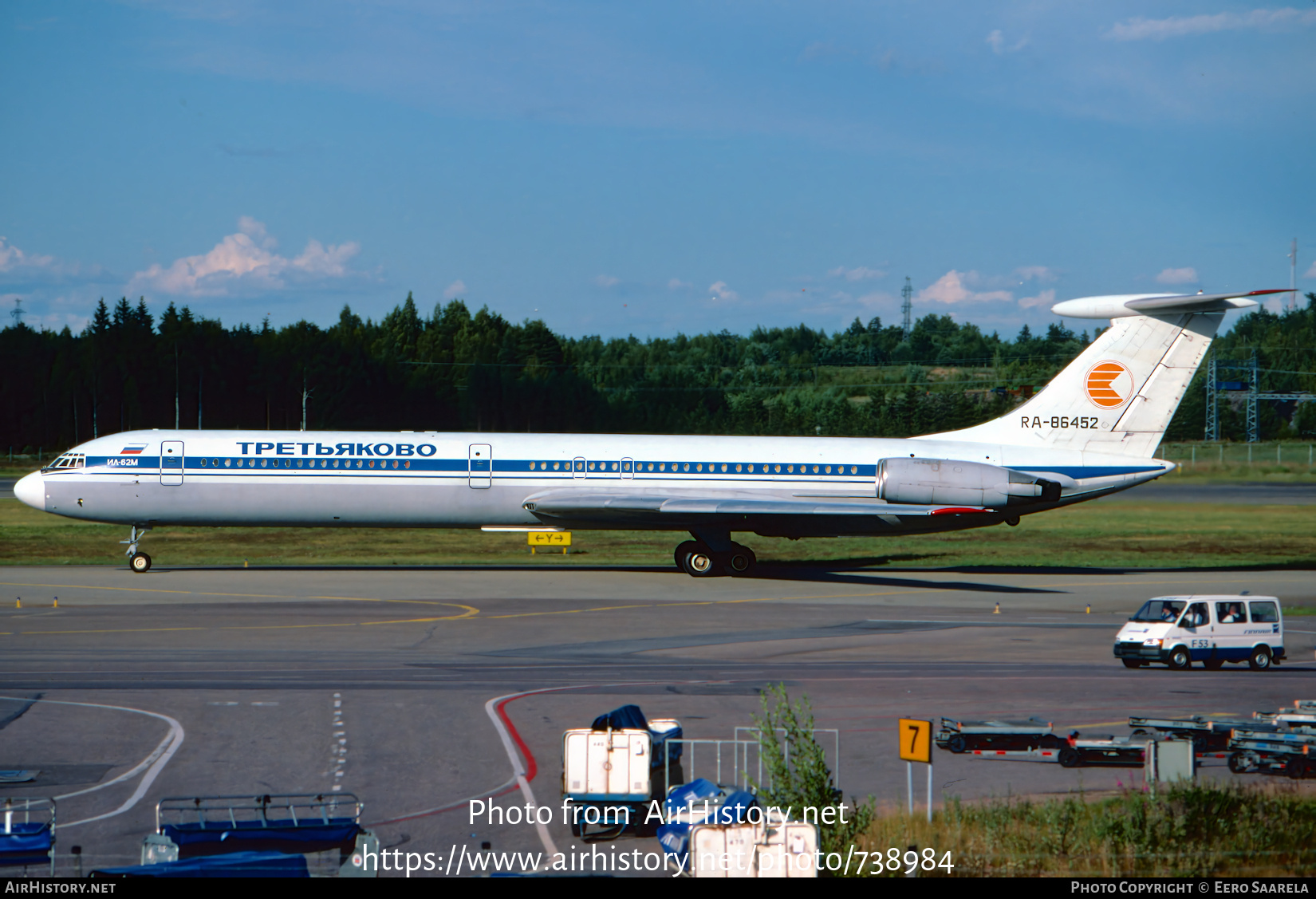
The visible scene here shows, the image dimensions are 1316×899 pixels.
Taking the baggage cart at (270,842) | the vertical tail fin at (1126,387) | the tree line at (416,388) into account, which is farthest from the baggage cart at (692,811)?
the tree line at (416,388)

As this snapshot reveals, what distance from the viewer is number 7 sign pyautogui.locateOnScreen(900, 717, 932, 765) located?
12023 millimetres

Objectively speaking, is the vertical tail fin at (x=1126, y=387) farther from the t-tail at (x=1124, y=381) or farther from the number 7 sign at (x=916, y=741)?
the number 7 sign at (x=916, y=741)

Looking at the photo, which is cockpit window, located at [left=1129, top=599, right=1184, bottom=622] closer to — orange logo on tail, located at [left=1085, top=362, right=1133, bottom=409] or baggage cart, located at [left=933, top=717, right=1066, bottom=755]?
baggage cart, located at [left=933, top=717, right=1066, bottom=755]

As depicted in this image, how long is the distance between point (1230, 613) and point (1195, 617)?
74cm

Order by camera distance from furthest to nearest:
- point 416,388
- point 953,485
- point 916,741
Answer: point 416,388, point 953,485, point 916,741

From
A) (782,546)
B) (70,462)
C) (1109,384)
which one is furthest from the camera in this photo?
(782,546)

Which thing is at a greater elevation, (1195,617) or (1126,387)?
(1126,387)

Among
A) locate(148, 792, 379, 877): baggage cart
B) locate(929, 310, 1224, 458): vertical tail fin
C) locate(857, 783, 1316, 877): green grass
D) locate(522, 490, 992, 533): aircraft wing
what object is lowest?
locate(857, 783, 1316, 877): green grass

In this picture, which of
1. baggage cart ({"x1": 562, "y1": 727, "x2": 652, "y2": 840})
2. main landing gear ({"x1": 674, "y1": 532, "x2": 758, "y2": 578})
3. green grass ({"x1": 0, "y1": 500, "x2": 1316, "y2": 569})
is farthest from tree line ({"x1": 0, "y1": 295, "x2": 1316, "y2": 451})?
baggage cart ({"x1": 562, "y1": 727, "x2": 652, "y2": 840})

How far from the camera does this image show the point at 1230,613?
75.8 ft

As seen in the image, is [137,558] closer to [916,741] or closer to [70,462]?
[70,462]

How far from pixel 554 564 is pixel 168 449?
13187 millimetres

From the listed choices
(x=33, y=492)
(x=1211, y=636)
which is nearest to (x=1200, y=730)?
(x=1211, y=636)

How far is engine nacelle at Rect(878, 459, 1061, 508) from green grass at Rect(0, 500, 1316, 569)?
757 cm
